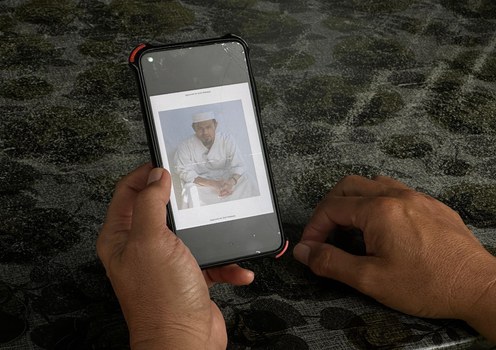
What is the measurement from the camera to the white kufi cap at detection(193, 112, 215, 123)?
2.04 ft

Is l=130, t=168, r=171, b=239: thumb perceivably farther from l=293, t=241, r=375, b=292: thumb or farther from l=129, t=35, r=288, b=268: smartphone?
l=293, t=241, r=375, b=292: thumb

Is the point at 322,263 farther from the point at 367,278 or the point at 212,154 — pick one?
the point at 212,154

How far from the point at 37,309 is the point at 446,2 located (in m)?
0.81

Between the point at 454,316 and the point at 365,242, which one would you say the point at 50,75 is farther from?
the point at 454,316

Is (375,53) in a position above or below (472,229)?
above

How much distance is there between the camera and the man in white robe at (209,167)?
2.02 feet

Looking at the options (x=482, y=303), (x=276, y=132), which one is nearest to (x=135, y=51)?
(x=276, y=132)

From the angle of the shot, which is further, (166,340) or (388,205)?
(388,205)

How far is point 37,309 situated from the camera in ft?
1.95

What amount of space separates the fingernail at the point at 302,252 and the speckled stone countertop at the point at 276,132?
0.01 metres

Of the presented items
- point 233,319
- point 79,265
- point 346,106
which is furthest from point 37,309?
point 346,106

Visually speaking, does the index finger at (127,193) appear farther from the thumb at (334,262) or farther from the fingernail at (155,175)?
the thumb at (334,262)

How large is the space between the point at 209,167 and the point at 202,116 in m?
0.05

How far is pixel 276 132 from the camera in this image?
780mm
